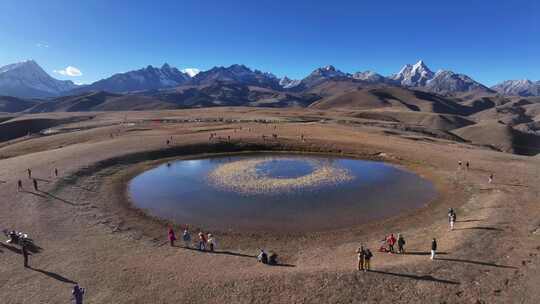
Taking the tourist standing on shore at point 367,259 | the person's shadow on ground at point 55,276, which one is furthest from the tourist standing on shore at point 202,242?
the tourist standing on shore at point 367,259

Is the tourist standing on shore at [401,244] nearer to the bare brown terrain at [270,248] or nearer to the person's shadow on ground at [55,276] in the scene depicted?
the bare brown terrain at [270,248]

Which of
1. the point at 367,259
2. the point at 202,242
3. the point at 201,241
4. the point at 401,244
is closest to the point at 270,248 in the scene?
the point at 202,242

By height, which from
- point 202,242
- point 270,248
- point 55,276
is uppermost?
point 202,242

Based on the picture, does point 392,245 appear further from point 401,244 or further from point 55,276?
point 55,276

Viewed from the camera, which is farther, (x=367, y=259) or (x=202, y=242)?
(x=202, y=242)

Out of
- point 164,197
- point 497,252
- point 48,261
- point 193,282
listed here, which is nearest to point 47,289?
point 48,261

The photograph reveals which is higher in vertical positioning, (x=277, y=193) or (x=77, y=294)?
(x=277, y=193)

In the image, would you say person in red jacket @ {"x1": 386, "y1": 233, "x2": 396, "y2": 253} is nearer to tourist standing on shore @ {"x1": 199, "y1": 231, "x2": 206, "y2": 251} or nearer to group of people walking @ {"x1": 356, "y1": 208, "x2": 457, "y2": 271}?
group of people walking @ {"x1": 356, "y1": 208, "x2": 457, "y2": 271}

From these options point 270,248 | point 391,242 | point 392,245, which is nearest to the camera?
point 391,242

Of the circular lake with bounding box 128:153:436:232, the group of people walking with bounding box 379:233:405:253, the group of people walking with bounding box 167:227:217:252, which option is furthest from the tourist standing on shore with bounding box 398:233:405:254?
the group of people walking with bounding box 167:227:217:252
